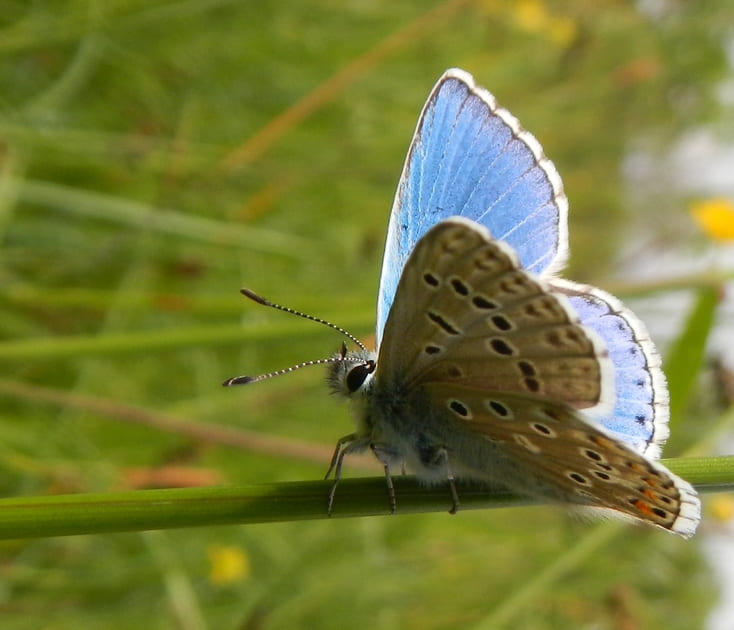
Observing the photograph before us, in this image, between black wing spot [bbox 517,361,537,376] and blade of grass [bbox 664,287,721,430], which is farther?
blade of grass [bbox 664,287,721,430]

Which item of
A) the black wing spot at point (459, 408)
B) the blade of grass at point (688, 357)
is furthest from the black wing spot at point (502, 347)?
the blade of grass at point (688, 357)

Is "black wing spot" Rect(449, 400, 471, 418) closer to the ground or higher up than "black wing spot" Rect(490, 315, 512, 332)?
closer to the ground

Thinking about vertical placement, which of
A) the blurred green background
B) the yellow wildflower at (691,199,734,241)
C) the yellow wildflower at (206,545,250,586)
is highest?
the yellow wildflower at (691,199,734,241)

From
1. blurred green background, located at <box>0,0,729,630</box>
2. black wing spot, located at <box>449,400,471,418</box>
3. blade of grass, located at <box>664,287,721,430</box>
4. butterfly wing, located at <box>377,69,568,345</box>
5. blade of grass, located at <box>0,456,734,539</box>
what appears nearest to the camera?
blade of grass, located at <box>0,456,734,539</box>

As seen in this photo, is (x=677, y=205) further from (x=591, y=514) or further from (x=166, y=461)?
(x=591, y=514)

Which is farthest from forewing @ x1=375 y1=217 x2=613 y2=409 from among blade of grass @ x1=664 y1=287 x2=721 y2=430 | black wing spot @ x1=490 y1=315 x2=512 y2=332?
blade of grass @ x1=664 y1=287 x2=721 y2=430

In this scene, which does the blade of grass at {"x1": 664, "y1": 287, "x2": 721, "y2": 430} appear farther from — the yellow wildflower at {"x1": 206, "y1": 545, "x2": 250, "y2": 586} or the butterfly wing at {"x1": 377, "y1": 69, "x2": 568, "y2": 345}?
the yellow wildflower at {"x1": 206, "y1": 545, "x2": 250, "y2": 586}

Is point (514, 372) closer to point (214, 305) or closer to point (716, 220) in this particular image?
point (214, 305)
